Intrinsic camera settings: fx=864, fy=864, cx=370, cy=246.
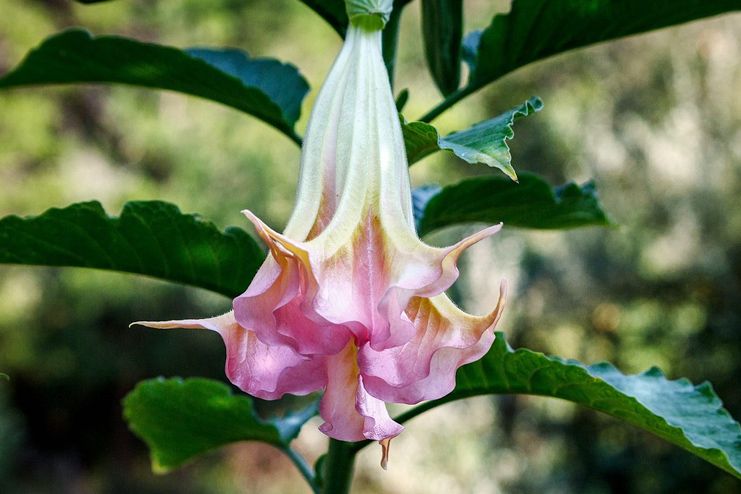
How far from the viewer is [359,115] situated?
349 millimetres

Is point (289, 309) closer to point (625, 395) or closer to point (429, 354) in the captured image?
point (429, 354)

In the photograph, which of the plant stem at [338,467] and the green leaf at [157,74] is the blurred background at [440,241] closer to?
the green leaf at [157,74]

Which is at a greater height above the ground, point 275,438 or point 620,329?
point 275,438

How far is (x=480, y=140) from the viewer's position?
0.34 meters

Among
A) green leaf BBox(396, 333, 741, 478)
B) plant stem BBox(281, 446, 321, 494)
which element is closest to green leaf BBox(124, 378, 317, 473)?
plant stem BBox(281, 446, 321, 494)

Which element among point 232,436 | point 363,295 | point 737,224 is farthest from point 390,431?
point 737,224

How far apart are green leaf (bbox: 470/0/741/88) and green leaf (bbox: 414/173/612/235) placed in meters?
0.07

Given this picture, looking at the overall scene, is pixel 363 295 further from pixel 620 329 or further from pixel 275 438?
pixel 620 329

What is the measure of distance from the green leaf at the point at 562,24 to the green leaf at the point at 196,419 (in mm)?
245

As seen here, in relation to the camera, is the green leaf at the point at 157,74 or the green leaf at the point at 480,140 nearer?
the green leaf at the point at 480,140

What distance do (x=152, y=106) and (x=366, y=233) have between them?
14.3 ft

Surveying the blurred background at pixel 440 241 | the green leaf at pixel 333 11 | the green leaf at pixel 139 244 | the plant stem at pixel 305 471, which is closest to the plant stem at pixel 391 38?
the green leaf at pixel 333 11

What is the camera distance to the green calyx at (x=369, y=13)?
367mm

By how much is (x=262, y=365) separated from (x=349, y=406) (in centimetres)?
4
